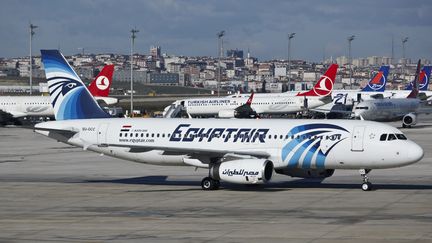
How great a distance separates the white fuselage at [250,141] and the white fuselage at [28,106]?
234 feet

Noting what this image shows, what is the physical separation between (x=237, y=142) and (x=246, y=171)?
319 centimetres

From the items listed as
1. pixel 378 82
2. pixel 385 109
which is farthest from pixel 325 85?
pixel 378 82

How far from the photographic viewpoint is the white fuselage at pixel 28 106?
120 meters

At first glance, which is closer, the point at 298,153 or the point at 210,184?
the point at 298,153

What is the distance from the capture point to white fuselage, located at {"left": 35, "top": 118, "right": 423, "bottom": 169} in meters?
44.3

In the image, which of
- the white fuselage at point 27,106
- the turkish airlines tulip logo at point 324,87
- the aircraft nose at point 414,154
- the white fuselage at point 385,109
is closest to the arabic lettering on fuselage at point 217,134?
the aircraft nose at point 414,154

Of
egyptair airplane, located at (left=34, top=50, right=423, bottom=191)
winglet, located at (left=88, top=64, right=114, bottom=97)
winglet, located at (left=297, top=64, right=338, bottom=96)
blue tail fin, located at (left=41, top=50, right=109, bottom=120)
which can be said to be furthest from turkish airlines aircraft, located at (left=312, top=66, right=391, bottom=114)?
egyptair airplane, located at (left=34, top=50, right=423, bottom=191)

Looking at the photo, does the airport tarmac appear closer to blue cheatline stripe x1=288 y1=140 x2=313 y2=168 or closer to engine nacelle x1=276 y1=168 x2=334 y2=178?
engine nacelle x1=276 y1=168 x2=334 y2=178

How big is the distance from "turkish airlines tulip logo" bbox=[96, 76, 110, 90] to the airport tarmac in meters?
61.3

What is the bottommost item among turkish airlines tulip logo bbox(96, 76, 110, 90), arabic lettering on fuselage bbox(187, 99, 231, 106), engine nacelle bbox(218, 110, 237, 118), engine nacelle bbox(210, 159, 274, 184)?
engine nacelle bbox(218, 110, 237, 118)

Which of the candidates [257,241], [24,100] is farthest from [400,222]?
[24,100]

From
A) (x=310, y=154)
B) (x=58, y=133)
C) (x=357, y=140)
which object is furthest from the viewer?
(x=58, y=133)

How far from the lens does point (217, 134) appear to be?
47.2 metres

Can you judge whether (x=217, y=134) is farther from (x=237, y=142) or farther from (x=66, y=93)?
(x=66, y=93)
